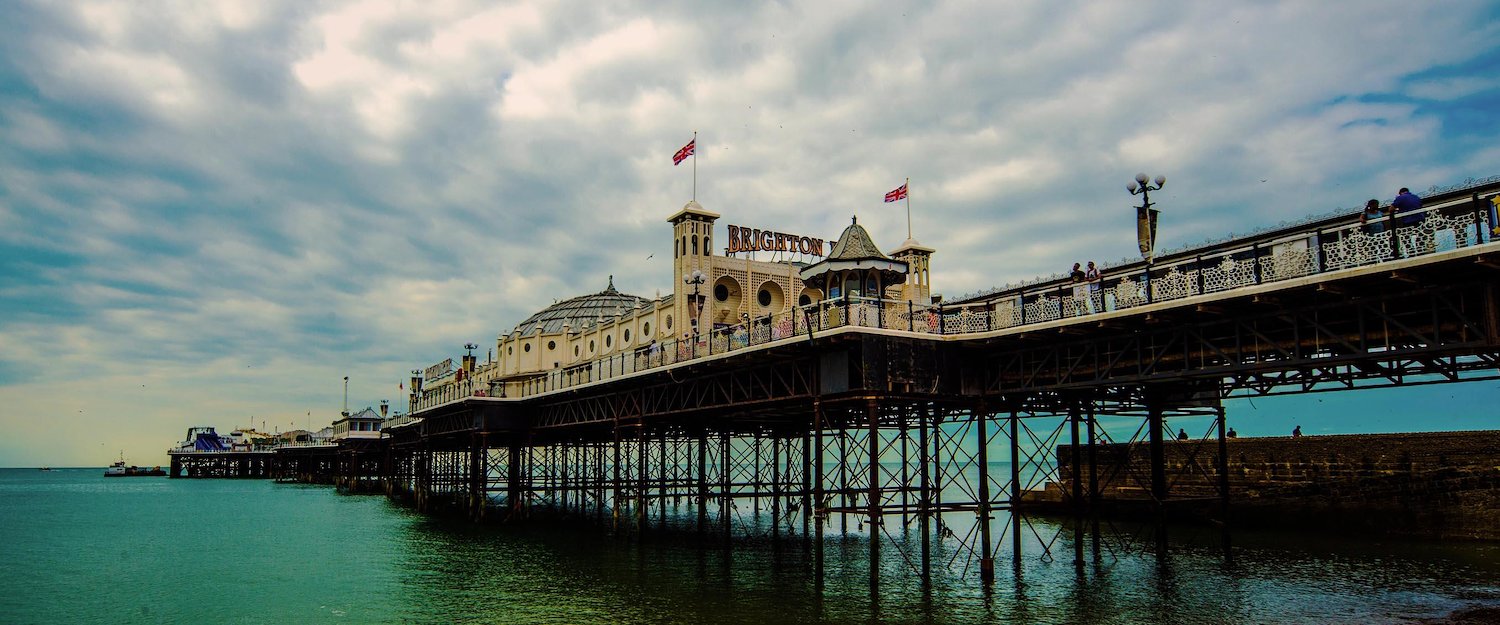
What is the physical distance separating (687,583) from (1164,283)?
1814 centimetres

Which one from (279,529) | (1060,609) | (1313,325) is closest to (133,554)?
(279,529)

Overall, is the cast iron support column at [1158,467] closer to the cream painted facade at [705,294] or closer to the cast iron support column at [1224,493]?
the cast iron support column at [1224,493]

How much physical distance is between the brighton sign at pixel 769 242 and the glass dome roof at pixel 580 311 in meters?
22.1

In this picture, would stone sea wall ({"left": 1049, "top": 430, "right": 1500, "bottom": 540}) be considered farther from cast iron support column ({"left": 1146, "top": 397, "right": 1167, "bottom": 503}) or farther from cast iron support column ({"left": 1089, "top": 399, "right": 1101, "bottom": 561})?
cast iron support column ({"left": 1089, "top": 399, "right": 1101, "bottom": 561})

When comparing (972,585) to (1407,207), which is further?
(972,585)

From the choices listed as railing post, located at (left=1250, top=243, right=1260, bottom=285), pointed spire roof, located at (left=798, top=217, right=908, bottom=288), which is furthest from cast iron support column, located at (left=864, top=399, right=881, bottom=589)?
railing post, located at (left=1250, top=243, right=1260, bottom=285)

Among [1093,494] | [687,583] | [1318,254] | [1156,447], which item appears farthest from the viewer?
[1156,447]

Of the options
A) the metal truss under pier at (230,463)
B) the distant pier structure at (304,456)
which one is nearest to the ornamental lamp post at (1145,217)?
the distant pier structure at (304,456)

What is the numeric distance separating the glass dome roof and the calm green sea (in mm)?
29986

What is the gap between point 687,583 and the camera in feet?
105

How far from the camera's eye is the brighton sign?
54594mm

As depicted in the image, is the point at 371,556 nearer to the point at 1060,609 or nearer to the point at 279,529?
the point at 279,529

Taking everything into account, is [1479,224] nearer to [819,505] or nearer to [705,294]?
[819,505]

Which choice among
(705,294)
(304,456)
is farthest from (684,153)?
(304,456)
